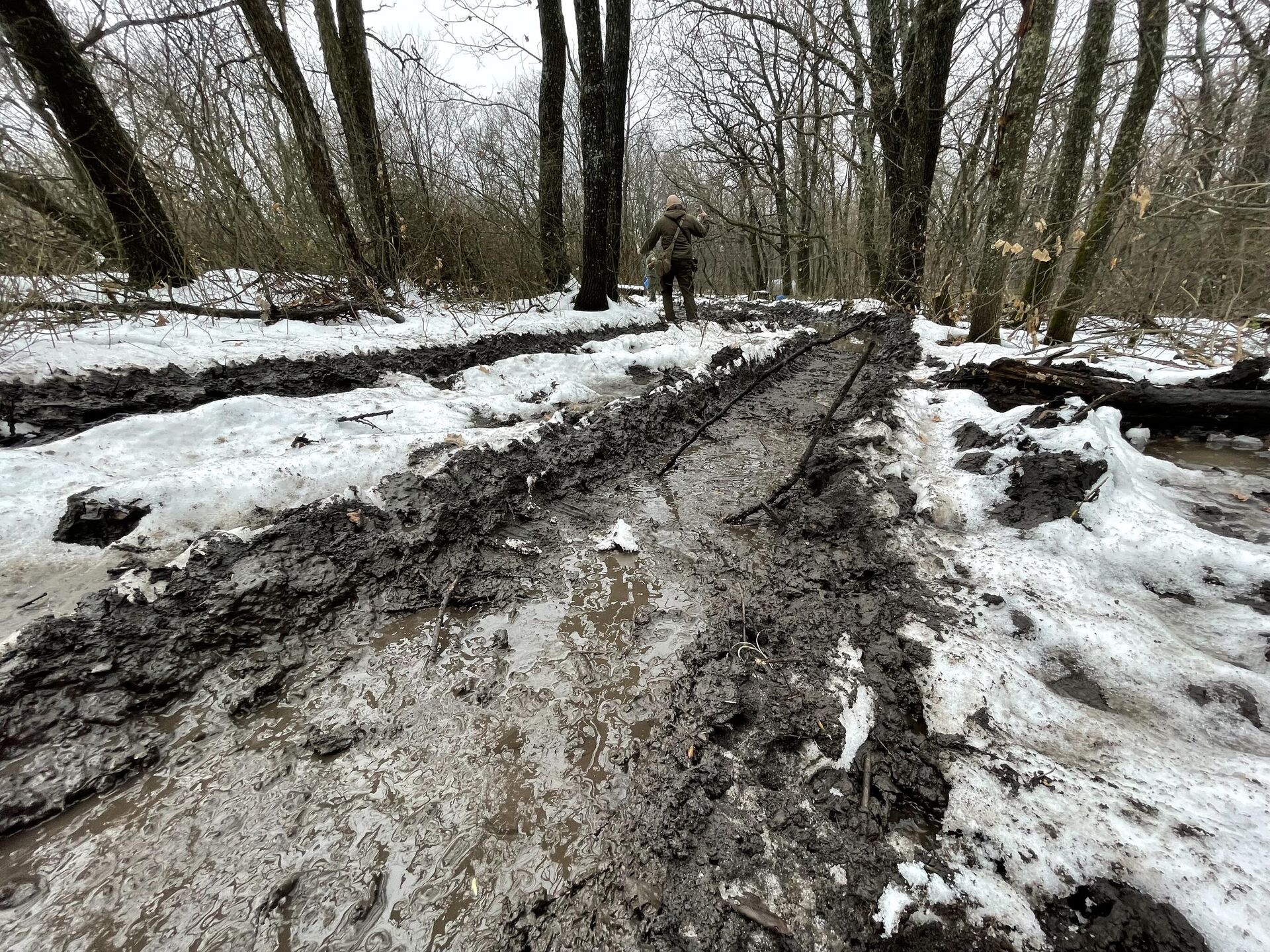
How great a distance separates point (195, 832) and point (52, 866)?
29cm

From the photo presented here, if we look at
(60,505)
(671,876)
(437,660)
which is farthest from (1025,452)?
(60,505)

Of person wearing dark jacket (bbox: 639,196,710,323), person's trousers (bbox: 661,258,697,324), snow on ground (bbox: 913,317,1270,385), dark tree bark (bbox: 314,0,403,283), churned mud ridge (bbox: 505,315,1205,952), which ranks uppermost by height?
dark tree bark (bbox: 314,0,403,283)

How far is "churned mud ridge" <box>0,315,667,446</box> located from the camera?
282cm

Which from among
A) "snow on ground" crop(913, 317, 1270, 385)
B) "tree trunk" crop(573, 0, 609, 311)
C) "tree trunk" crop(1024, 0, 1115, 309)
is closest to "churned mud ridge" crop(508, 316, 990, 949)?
"snow on ground" crop(913, 317, 1270, 385)

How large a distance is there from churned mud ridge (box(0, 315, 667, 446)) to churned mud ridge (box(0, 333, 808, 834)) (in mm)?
1725

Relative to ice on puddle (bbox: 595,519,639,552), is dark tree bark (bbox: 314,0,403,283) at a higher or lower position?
higher

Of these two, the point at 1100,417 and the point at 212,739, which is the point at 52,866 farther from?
the point at 1100,417

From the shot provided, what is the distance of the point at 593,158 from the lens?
7.07 m

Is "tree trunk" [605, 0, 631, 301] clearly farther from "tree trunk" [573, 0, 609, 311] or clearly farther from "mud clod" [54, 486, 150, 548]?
"mud clod" [54, 486, 150, 548]

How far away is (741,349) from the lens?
6.30m

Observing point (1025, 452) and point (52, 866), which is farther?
point (1025, 452)

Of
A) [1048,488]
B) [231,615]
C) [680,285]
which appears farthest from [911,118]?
[231,615]

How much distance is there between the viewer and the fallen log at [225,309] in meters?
3.95

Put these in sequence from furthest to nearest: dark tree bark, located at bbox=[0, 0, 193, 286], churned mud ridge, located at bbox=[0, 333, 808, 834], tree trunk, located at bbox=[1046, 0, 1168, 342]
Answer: tree trunk, located at bbox=[1046, 0, 1168, 342]
dark tree bark, located at bbox=[0, 0, 193, 286]
churned mud ridge, located at bbox=[0, 333, 808, 834]
